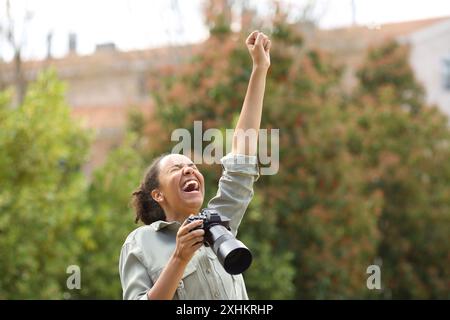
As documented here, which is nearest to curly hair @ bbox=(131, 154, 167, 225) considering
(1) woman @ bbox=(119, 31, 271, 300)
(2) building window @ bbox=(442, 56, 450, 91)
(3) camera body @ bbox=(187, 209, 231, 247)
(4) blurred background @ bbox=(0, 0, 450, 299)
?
(1) woman @ bbox=(119, 31, 271, 300)

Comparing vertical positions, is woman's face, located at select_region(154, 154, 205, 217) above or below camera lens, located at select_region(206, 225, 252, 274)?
above

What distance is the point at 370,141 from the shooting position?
15805 millimetres

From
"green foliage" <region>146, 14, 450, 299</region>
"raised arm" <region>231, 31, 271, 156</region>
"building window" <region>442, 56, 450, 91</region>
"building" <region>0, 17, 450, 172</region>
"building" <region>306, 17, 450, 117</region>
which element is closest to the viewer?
"raised arm" <region>231, 31, 271, 156</region>

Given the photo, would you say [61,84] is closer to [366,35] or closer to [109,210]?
[109,210]

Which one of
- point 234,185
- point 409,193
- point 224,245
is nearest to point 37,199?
point 234,185

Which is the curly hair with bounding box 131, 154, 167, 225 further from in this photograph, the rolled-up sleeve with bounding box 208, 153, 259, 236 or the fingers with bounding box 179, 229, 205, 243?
the fingers with bounding box 179, 229, 205, 243

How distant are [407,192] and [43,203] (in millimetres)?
7939

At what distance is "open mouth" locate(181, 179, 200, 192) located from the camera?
2.68m

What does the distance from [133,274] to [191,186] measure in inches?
12.9

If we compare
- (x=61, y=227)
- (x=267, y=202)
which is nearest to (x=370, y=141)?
(x=267, y=202)

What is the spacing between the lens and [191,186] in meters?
2.68

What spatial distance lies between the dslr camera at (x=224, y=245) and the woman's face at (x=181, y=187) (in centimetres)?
26

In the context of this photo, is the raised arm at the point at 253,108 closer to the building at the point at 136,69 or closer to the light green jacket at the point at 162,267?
the light green jacket at the point at 162,267

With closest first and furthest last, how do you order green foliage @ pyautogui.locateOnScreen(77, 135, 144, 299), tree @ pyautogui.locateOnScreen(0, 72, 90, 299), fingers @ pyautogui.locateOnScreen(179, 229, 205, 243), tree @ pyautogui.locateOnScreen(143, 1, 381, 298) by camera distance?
fingers @ pyautogui.locateOnScreen(179, 229, 205, 243), tree @ pyautogui.locateOnScreen(0, 72, 90, 299), green foliage @ pyautogui.locateOnScreen(77, 135, 144, 299), tree @ pyautogui.locateOnScreen(143, 1, 381, 298)
